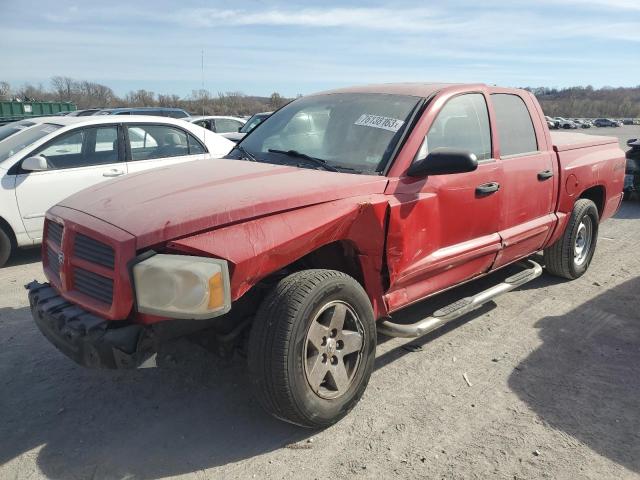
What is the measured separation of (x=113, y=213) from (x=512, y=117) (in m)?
3.27

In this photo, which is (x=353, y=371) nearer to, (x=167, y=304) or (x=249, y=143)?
(x=167, y=304)

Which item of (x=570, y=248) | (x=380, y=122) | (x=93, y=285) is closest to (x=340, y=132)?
(x=380, y=122)

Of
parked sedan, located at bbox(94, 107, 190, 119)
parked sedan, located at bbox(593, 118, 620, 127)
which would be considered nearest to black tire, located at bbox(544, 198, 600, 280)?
parked sedan, located at bbox(94, 107, 190, 119)

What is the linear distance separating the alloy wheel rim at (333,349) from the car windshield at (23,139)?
16.0 ft

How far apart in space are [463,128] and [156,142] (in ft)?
14.5

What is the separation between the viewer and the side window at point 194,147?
23.7 ft

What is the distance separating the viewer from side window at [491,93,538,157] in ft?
14.0

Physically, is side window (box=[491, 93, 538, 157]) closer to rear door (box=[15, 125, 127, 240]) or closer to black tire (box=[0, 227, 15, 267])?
rear door (box=[15, 125, 127, 240])

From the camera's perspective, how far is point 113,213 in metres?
2.80

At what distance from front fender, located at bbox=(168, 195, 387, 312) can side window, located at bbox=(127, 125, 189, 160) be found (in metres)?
4.55

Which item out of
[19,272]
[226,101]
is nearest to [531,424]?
[19,272]

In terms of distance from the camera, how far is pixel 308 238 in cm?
278

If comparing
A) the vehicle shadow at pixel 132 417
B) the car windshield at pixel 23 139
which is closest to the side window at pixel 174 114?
the car windshield at pixel 23 139

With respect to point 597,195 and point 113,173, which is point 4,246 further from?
point 597,195
